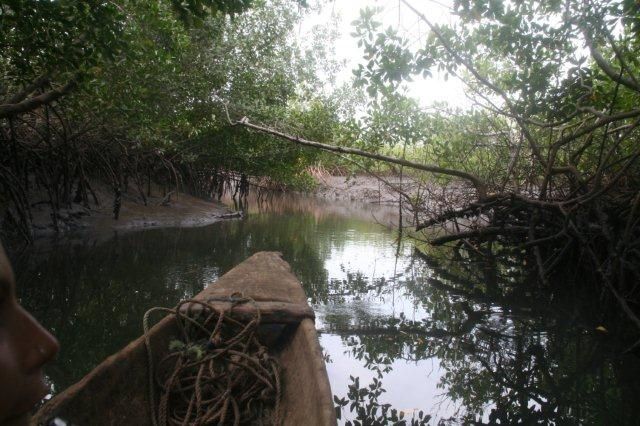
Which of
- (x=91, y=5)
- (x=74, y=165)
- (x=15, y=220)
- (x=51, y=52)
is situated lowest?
(x=15, y=220)

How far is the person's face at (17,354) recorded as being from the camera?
0.77 meters

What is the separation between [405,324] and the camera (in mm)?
4254

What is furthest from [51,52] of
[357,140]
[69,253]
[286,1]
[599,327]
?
[286,1]

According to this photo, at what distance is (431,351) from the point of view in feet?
12.0

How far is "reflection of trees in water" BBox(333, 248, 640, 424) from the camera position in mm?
2836

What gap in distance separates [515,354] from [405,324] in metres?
0.94

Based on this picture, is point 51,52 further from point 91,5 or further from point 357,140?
point 357,140

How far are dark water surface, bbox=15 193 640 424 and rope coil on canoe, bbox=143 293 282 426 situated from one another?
522 mm

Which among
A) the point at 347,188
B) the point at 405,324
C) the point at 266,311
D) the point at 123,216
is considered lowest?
the point at 347,188

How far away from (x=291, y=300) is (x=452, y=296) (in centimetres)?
269

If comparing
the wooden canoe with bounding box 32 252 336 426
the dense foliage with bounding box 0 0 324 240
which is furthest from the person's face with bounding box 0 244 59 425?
the dense foliage with bounding box 0 0 324 240

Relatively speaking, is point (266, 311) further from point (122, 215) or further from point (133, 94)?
point (122, 215)

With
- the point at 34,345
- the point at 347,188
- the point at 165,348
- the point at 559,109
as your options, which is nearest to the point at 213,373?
the point at 165,348

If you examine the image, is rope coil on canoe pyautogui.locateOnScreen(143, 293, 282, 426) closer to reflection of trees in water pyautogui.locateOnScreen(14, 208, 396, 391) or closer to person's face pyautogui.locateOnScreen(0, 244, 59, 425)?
reflection of trees in water pyautogui.locateOnScreen(14, 208, 396, 391)
